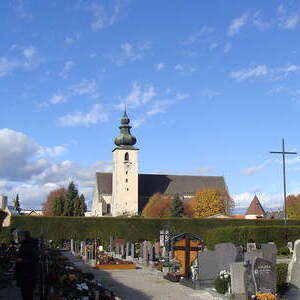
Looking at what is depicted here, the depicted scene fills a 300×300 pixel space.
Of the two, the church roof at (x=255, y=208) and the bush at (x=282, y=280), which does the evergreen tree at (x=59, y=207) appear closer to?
the church roof at (x=255, y=208)

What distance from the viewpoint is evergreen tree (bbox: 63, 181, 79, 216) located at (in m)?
79.1

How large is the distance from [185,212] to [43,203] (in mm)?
36901

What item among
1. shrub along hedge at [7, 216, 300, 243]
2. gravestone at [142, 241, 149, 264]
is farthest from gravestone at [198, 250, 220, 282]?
shrub along hedge at [7, 216, 300, 243]

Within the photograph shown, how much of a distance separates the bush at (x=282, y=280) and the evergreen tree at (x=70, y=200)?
6406 cm

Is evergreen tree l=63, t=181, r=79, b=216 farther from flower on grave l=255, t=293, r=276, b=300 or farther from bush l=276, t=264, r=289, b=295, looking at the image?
flower on grave l=255, t=293, r=276, b=300

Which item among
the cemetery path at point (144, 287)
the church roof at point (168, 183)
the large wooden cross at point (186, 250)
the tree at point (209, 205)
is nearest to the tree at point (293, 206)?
the tree at point (209, 205)

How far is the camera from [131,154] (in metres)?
98.1

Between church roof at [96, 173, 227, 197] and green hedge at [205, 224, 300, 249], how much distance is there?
6828 cm

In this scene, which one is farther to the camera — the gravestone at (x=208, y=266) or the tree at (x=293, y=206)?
the tree at (x=293, y=206)

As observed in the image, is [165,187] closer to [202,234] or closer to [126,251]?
[202,234]

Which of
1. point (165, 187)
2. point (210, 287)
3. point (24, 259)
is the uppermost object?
point (165, 187)

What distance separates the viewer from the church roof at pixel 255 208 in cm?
8741

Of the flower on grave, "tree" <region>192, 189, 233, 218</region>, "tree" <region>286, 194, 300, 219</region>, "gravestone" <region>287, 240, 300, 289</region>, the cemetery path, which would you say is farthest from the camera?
"tree" <region>286, 194, 300, 219</region>

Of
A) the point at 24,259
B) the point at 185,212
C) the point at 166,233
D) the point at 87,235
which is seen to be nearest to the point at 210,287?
the point at 24,259
